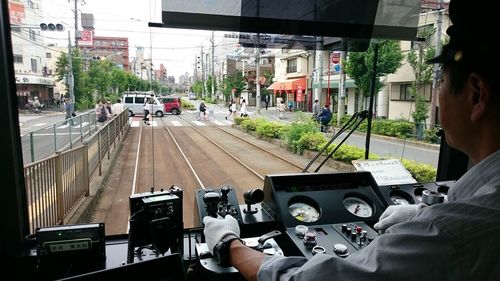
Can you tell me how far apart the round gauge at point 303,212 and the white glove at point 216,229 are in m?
0.46

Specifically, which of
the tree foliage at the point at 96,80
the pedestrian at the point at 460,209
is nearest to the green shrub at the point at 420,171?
the pedestrian at the point at 460,209

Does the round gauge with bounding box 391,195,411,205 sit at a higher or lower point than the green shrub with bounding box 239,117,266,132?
lower

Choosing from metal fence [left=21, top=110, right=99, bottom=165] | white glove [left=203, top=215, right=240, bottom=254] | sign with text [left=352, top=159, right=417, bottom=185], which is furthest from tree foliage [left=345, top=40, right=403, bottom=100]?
metal fence [left=21, top=110, right=99, bottom=165]

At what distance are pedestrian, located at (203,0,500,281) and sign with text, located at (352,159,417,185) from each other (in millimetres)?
1246

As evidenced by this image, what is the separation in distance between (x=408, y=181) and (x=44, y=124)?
2.01 m

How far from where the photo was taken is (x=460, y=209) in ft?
2.03

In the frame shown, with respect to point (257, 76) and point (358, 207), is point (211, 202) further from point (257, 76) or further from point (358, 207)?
point (257, 76)

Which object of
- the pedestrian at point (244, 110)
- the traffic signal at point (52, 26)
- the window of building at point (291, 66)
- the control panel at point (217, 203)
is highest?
the traffic signal at point (52, 26)

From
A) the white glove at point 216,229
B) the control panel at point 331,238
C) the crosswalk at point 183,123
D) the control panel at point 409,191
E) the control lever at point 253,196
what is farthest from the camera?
the crosswalk at point 183,123

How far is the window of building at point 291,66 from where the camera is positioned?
2006 millimetres

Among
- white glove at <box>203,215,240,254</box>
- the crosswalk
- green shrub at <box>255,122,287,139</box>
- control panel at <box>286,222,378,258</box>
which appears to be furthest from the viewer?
green shrub at <box>255,122,287,139</box>

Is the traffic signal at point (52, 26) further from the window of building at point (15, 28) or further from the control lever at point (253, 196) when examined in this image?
the control lever at point (253, 196)

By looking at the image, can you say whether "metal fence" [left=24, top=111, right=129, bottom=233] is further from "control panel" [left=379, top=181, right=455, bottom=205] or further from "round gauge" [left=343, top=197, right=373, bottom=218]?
"control panel" [left=379, top=181, right=455, bottom=205]

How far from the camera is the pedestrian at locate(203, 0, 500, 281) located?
0.58 m
